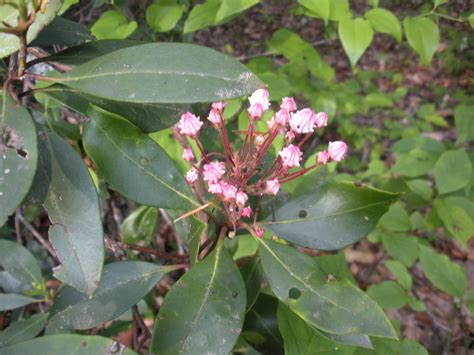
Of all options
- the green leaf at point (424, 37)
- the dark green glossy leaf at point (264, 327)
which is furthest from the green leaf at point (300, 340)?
the green leaf at point (424, 37)

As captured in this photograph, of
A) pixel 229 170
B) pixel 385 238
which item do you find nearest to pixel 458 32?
pixel 385 238

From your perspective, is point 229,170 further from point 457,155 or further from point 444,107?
point 444,107

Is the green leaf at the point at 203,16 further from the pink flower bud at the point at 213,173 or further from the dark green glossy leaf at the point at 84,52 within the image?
the pink flower bud at the point at 213,173

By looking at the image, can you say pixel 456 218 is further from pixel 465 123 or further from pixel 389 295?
pixel 465 123

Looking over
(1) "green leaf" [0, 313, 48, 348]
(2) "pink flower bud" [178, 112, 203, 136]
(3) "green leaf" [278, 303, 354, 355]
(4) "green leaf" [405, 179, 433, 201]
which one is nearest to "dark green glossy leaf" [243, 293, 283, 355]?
(3) "green leaf" [278, 303, 354, 355]

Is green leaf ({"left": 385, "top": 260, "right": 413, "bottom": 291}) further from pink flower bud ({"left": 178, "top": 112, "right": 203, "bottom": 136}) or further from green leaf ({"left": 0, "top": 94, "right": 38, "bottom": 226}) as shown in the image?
green leaf ({"left": 0, "top": 94, "right": 38, "bottom": 226})

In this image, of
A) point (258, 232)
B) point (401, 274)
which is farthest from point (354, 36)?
point (401, 274)
